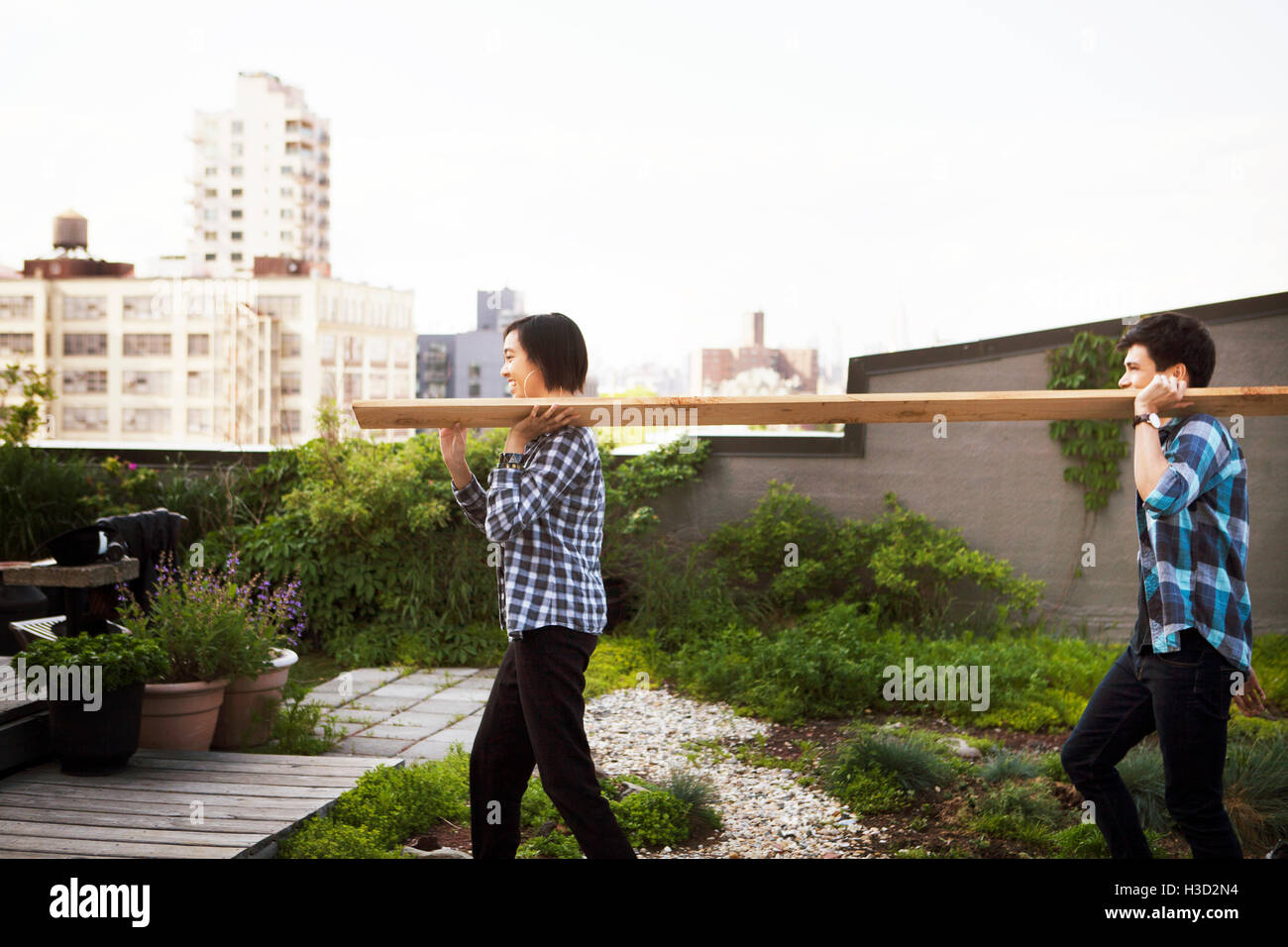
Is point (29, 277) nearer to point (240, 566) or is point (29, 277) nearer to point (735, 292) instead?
point (735, 292)

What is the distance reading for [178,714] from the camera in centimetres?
466

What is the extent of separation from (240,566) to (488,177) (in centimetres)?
8927

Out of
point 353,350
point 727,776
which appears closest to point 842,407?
point 727,776

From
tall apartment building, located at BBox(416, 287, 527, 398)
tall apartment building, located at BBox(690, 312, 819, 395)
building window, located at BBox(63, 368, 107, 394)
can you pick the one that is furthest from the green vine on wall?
building window, located at BBox(63, 368, 107, 394)

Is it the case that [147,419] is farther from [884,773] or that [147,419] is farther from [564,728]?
[564,728]

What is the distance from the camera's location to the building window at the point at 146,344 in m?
107

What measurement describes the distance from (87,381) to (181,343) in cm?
1046

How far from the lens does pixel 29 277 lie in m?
104

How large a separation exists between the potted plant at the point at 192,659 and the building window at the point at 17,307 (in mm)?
114378

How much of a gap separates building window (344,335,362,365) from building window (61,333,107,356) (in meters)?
24.2

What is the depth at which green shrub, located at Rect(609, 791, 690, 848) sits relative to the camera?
387 centimetres

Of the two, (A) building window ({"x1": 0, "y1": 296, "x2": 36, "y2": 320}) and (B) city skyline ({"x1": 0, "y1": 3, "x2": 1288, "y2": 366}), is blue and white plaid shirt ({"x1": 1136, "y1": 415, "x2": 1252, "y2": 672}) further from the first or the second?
(A) building window ({"x1": 0, "y1": 296, "x2": 36, "y2": 320})

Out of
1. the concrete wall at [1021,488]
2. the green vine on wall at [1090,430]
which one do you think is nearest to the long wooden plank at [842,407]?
the concrete wall at [1021,488]
